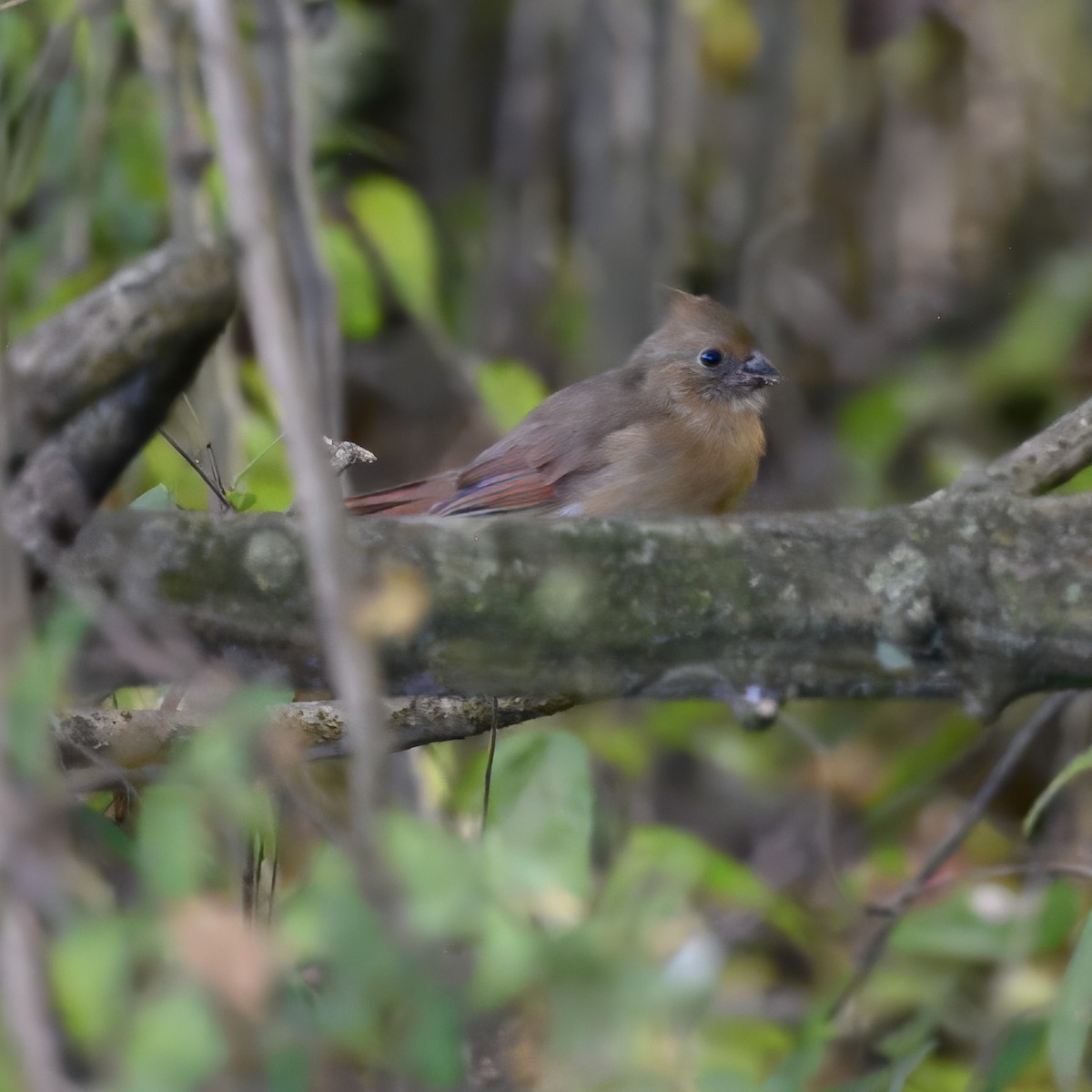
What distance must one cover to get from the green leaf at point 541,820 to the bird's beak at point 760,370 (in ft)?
7.70

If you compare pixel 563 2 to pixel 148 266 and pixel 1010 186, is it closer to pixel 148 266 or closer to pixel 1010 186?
pixel 1010 186

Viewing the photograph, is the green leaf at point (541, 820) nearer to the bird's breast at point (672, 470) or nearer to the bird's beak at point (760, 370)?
the bird's breast at point (672, 470)

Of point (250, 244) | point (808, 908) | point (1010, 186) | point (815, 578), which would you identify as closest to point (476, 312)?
point (1010, 186)

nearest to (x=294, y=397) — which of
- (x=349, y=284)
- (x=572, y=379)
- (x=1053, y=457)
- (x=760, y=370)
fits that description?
(x=1053, y=457)

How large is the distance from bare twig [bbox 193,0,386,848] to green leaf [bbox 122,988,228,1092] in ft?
0.53

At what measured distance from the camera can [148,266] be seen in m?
1.87

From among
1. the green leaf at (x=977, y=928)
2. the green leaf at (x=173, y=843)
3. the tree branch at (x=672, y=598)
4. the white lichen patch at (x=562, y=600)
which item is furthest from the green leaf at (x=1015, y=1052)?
the green leaf at (x=173, y=843)

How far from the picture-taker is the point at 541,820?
1797 mm

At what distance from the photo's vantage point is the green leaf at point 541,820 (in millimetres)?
1279

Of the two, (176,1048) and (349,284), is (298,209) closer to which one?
(349,284)

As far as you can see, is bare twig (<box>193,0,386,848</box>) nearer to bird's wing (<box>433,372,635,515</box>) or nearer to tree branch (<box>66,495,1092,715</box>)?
tree branch (<box>66,495,1092,715</box>)

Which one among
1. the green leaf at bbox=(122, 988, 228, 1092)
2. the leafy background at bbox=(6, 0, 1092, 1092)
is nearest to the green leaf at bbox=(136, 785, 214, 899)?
→ the leafy background at bbox=(6, 0, 1092, 1092)

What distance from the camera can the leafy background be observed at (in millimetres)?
1217

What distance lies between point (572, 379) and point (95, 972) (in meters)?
5.71
